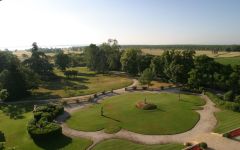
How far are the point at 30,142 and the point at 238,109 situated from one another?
38523 mm

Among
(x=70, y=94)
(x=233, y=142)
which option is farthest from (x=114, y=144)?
(x=70, y=94)

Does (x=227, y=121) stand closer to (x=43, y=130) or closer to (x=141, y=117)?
(x=141, y=117)

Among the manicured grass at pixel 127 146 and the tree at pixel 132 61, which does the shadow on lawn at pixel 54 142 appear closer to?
the manicured grass at pixel 127 146

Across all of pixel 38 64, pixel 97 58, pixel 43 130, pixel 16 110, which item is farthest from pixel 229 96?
pixel 38 64

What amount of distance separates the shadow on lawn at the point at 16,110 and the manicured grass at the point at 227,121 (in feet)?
124

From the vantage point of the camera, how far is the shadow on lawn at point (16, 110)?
50.4 meters

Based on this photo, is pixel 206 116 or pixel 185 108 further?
pixel 185 108

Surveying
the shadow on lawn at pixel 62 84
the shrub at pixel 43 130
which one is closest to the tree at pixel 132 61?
the shadow on lawn at pixel 62 84

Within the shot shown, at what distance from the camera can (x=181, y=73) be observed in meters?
71.1

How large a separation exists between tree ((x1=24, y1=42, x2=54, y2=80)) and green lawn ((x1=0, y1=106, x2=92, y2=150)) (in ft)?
165

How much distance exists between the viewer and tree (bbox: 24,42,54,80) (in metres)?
97.7

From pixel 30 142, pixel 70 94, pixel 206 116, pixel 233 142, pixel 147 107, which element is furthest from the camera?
pixel 70 94

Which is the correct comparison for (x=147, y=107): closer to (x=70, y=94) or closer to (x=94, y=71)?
(x=70, y=94)

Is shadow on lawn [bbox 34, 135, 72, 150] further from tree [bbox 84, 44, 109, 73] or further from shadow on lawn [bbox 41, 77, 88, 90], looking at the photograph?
tree [bbox 84, 44, 109, 73]
